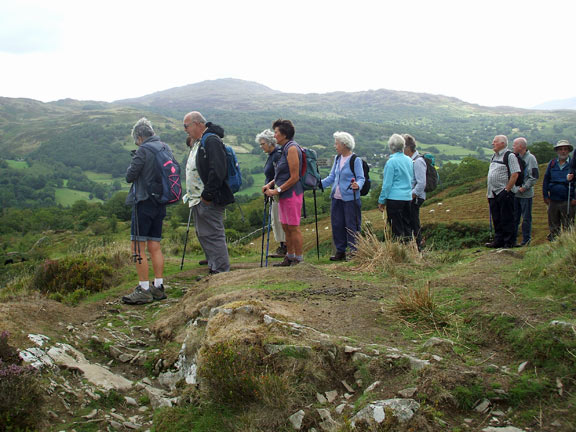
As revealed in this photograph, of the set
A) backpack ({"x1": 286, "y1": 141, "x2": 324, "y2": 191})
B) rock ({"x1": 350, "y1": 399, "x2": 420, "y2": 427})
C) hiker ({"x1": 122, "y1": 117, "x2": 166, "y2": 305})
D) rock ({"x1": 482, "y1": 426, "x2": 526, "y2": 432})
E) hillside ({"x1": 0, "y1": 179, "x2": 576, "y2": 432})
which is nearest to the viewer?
rock ({"x1": 482, "y1": 426, "x2": 526, "y2": 432})

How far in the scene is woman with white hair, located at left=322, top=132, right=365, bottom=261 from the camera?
818cm

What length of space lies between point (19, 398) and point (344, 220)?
6128 mm

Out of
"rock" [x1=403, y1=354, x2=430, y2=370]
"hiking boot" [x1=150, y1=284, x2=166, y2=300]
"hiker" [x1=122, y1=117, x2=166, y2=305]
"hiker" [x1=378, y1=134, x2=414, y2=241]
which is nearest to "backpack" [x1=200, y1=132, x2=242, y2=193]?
"hiker" [x1=122, y1=117, x2=166, y2=305]

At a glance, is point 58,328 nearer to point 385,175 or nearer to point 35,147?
point 385,175

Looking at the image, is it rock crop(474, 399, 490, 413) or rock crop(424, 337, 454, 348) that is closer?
rock crop(474, 399, 490, 413)

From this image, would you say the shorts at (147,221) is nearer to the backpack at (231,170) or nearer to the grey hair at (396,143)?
the backpack at (231,170)

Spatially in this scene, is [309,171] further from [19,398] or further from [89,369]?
[19,398]

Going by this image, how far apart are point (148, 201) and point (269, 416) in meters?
4.06

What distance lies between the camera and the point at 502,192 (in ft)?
28.2

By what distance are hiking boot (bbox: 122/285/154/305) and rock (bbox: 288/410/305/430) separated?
4.06 metres

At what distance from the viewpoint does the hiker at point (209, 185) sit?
675 cm

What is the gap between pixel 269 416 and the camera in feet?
10.4

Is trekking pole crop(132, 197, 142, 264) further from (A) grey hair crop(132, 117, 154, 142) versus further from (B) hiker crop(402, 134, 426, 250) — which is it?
(B) hiker crop(402, 134, 426, 250)

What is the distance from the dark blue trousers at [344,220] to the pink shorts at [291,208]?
4.05 feet
